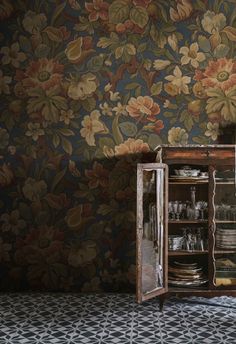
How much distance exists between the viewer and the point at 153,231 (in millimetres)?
3908

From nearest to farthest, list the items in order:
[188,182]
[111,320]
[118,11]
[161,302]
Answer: [111,320] < [161,302] < [188,182] < [118,11]

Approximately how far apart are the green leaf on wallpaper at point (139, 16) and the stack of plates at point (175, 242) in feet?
6.69

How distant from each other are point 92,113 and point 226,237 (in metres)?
1.71

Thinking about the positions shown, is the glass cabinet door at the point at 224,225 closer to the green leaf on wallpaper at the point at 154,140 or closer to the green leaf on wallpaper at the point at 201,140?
the green leaf on wallpaper at the point at 201,140

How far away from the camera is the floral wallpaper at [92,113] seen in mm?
4562

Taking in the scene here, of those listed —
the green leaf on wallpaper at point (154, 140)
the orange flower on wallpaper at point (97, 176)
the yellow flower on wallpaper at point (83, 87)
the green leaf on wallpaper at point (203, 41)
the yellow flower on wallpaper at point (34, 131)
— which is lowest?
the orange flower on wallpaper at point (97, 176)

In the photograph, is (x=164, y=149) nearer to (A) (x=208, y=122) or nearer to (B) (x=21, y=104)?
(A) (x=208, y=122)

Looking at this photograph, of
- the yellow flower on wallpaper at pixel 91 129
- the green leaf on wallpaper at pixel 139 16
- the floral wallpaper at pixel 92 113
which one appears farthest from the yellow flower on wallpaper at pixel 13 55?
the green leaf on wallpaper at pixel 139 16

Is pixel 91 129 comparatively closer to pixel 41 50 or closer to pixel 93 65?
pixel 93 65

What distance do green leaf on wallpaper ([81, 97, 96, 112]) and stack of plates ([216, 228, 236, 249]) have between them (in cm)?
166

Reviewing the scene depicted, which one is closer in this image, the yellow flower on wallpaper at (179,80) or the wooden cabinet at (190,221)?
the wooden cabinet at (190,221)

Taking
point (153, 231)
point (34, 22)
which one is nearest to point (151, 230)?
point (153, 231)

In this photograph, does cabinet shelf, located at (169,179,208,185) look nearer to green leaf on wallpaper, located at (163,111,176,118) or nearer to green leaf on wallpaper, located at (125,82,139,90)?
green leaf on wallpaper, located at (163,111,176,118)

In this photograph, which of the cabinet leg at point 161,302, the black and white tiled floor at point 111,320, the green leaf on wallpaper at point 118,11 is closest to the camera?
the black and white tiled floor at point 111,320
